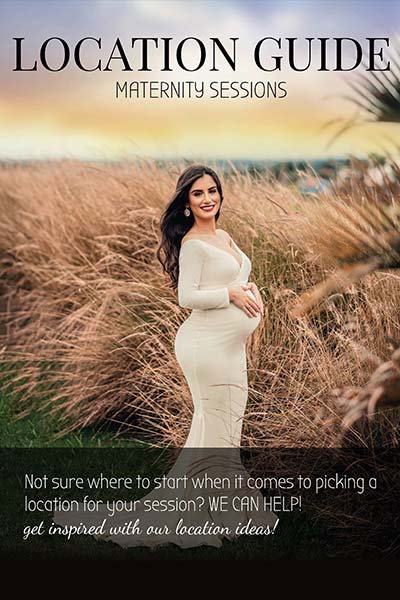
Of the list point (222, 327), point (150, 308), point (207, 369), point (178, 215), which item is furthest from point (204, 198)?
point (150, 308)

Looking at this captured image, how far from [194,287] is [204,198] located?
40cm

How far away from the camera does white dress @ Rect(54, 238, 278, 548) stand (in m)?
4.37

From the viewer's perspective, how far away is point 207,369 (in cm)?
439

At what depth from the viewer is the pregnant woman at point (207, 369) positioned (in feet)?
14.4

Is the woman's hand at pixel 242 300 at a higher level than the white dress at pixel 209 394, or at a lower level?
higher

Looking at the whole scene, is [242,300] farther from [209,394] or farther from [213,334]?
[209,394]

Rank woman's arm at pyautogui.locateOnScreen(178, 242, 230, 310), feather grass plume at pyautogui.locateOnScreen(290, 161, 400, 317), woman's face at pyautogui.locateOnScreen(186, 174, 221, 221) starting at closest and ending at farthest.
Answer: feather grass plume at pyautogui.locateOnScreen(290, 161, 400, 317), woman's arm at pyautogui.locateOnScreen(178, 242, 230, 310), woman's face at pyautogui.locateOnScreen(186, 174, 221, 221)

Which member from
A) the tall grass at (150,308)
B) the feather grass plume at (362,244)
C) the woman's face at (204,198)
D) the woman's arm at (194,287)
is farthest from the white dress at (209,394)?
the feather grass plume at (362,244)

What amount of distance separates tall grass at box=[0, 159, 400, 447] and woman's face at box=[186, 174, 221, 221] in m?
0.61

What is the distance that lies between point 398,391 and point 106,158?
5494 millimetres

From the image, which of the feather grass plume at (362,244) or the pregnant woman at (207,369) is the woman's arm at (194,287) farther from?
the feather grass plume at (362,244)

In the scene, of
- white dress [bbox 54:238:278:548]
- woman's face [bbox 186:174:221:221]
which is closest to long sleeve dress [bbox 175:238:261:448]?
white dress [bbox 54:238:278:548]

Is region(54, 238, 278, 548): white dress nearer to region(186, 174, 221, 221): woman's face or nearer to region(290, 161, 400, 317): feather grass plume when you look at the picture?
region(186, 174, 221, 221): woman's face

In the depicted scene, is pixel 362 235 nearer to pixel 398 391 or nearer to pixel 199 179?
pixel 398 391
